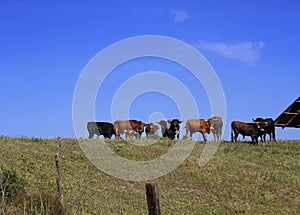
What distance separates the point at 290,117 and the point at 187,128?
23.4 ft

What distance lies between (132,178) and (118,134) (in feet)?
52.5

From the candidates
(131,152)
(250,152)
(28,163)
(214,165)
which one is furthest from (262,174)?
(28,163)

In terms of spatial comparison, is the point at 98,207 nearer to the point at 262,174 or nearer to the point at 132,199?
the point at 132,199

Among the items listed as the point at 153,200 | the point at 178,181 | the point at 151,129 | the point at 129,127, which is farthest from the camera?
the point at 151,129

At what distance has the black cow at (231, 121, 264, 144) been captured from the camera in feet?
107

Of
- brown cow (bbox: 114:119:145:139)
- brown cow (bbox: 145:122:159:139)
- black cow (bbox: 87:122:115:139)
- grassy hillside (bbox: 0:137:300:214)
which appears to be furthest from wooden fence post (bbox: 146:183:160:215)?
brown cow (bbox: 145:122:159:139)

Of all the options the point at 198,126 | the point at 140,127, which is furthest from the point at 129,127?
the point at 198,126

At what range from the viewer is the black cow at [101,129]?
36.6m

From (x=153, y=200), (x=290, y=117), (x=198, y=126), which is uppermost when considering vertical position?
(x=290, y=117)

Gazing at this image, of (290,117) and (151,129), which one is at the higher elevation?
(290,117)

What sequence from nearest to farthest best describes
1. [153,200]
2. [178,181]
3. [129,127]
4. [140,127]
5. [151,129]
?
1. [153,200]
2. [178,181]
3. [129,127]
4. [140,127]
5. [151,129]

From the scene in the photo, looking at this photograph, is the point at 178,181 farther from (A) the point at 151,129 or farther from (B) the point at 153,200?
(A) the point at 151,129

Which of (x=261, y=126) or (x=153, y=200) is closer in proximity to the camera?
(x=153, y=200)

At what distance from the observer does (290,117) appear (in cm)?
3662
